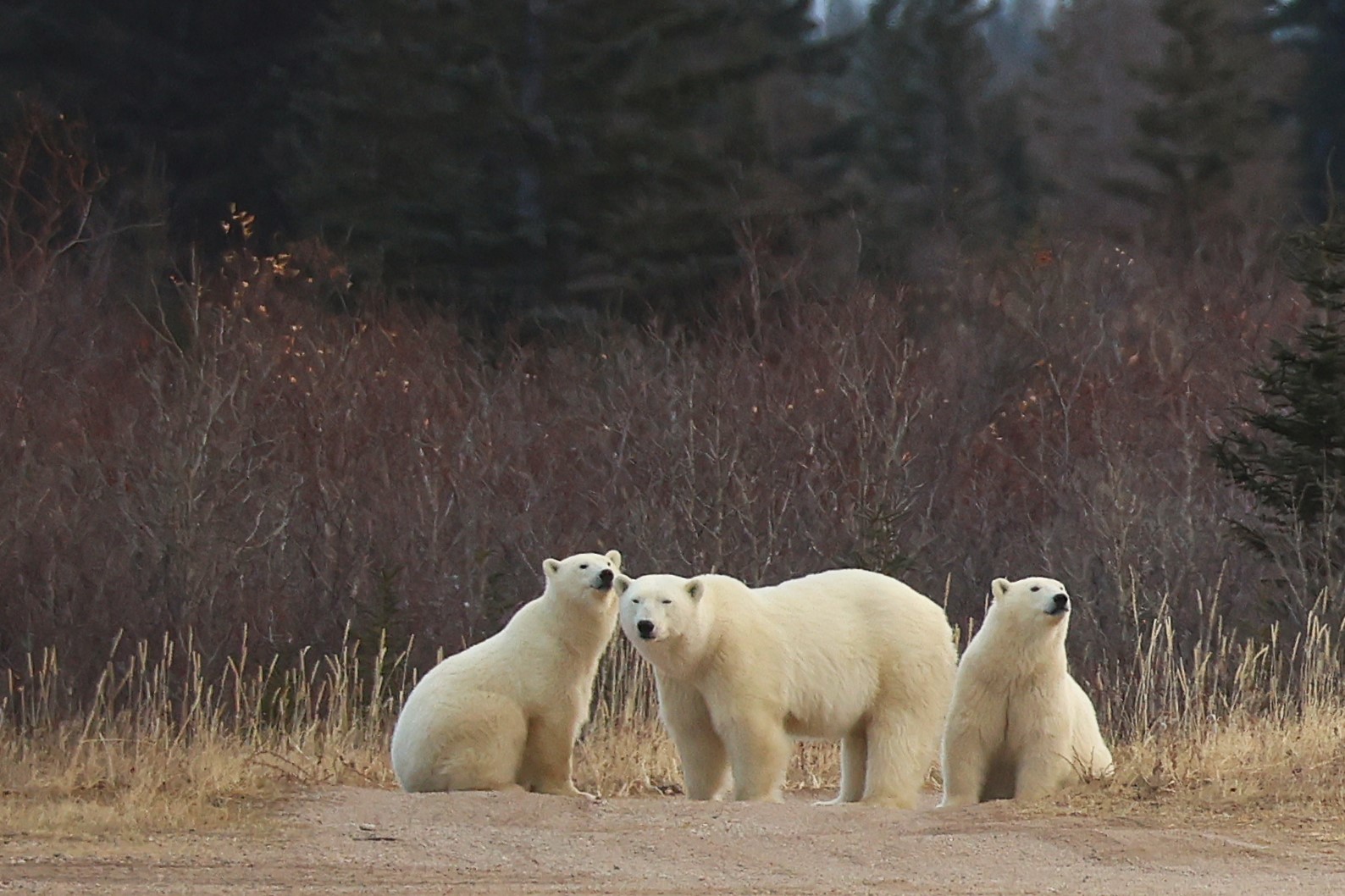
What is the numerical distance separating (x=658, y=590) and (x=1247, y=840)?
229 cm

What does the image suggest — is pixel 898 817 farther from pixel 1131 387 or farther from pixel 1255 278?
pixel 1255 278

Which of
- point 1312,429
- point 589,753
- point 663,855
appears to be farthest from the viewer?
point 1312,429

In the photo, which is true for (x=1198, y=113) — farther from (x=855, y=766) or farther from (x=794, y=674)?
(x=794, y=674)

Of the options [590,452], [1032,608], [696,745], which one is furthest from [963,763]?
[590,452]

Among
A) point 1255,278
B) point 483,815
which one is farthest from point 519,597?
point 1255,278

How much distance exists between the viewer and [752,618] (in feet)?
27.7

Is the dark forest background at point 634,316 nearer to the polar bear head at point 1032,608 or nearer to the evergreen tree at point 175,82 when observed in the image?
the evergreen tree at point 175,82

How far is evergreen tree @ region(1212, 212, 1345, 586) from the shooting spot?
12719 mm

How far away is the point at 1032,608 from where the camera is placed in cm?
823

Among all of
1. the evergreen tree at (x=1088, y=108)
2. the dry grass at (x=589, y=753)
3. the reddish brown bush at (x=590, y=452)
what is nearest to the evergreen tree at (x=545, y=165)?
the reddish brown bush at (x=590, y=452)

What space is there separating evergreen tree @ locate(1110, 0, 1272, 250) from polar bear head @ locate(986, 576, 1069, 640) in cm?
2753

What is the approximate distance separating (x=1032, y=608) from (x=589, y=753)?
2.55m

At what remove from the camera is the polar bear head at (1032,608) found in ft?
26.7

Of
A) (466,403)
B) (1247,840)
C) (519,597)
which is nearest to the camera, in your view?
(1247,840)
